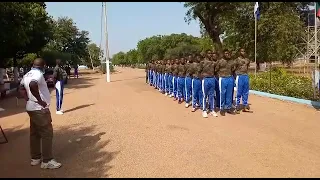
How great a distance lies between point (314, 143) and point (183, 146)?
2.44 metres

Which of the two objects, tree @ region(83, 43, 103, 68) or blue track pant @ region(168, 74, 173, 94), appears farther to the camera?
tree @ region(83, 43, 103, 68)

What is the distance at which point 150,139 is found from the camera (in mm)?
7438

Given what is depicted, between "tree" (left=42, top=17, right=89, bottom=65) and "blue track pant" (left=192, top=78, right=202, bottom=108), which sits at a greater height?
"tree" (left=42, top=17, right=89, bottom=65)

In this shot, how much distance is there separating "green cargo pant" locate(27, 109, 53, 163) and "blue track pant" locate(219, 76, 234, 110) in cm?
580

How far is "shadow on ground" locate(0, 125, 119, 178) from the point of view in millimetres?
5480

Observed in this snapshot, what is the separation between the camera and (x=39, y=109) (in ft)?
19.0

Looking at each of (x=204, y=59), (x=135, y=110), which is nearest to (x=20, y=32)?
(x=135, y=110)

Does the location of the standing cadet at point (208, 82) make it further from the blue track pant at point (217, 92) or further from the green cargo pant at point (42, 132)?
the green cargo pant at point (42, 132)

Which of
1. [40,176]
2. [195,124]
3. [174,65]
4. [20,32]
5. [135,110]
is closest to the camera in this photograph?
[40,176]

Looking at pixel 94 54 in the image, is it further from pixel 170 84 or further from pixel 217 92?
pixel 217 92

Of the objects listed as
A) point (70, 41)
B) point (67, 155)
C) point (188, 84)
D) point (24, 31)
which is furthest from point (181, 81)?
point (70, 41)

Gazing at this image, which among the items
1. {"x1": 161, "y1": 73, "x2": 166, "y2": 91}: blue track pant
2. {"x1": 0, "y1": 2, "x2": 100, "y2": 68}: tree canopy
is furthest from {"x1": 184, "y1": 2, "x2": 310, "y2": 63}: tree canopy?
{"x1": 161, "y1": 73, "x2": 166, "y2": 91}: blue track pant

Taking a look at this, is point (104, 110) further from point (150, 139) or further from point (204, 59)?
point (150, 139)

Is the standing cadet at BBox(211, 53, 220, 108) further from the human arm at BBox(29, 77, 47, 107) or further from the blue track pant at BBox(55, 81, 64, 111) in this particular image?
the human arm at BBox(29, 77, 47, 107)
